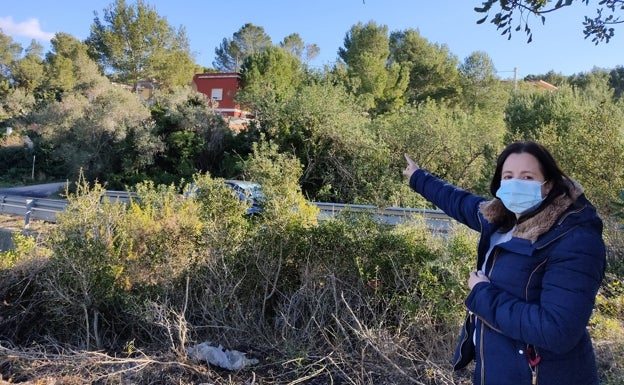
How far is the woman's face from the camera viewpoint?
1902mm

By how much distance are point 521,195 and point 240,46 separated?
6717 centimetres

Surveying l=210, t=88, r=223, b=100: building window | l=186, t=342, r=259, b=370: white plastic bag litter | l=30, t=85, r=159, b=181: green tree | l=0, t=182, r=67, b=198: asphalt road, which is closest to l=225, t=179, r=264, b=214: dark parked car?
l=186, t=342, r=259, b=370: white plastic bag litter

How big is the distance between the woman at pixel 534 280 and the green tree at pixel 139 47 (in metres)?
42.7

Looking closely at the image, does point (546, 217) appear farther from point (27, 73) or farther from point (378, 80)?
point (27, 73)

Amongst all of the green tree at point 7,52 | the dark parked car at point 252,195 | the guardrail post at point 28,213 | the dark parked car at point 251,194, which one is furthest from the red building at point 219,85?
the dark parked car at point 252,195

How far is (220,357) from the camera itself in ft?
12.5

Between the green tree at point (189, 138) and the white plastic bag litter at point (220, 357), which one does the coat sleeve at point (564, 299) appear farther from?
the green tree at point (189, 138)

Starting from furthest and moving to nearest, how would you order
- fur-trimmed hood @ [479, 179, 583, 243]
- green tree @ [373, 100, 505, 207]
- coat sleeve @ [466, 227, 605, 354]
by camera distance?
green tree @ [373, 100, 505, 207] → fur-trimmed hood @ [479, 179, 583, 243] → coat sleeve @ [466, 227, 605, 354]

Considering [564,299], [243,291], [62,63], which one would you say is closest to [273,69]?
[62,63]

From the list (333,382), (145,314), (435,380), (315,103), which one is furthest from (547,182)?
(315,103)

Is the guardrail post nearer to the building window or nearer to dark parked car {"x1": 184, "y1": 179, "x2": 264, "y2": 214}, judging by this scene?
dark parked car {"x1": 184, "y1": 179, "x2": 264, "y2": 214}

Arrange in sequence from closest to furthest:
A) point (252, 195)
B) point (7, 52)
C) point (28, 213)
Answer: point (252, 195)
point (28, 213)
point (7, 52)

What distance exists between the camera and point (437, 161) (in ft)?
55.9

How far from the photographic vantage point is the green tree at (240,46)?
214 feet
